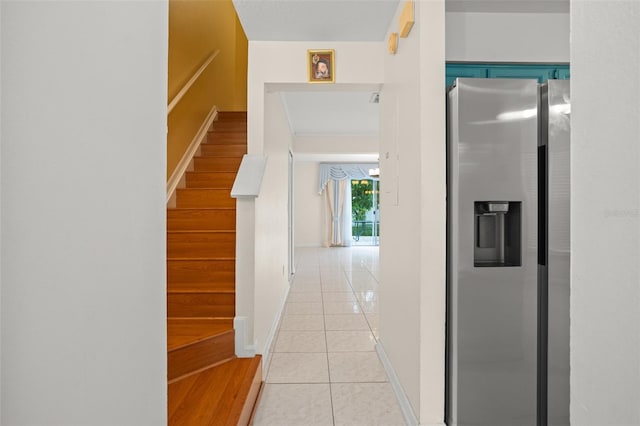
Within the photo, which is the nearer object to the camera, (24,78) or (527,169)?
(24,78)

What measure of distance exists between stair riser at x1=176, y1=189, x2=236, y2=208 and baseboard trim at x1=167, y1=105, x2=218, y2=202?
0.11 metres

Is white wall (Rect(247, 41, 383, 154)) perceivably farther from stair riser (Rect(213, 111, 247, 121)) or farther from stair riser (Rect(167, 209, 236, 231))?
stair riser (Rect(213, 111, 247, 121))

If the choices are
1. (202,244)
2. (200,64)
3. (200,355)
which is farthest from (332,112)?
(200,355)

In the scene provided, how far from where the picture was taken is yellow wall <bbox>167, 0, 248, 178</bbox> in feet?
12.5

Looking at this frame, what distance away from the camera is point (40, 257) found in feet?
1.66

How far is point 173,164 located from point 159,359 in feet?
10.7

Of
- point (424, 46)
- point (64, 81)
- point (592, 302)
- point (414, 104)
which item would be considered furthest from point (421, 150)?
point (64, 81)

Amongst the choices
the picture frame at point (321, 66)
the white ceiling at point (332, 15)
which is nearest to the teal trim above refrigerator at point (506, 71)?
the white ceiling at point (332, 15)

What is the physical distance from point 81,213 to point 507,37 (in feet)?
9.00

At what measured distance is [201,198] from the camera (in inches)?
146

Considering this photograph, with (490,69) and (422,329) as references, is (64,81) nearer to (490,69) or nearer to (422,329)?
(422,329)

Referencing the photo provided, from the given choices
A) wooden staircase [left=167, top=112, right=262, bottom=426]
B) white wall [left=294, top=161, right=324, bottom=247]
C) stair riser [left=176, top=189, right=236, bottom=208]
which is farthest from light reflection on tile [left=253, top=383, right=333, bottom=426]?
white wall [left=294, top=161, right=324, bottom=247]

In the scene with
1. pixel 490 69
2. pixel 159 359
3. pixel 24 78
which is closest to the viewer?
pixel 24 78

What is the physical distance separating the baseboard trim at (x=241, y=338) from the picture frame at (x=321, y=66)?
183cm
